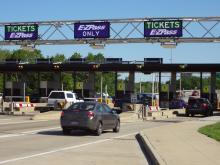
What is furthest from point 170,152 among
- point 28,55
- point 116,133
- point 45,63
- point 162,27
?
point 28,55

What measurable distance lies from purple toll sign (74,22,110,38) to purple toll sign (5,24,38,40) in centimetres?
386

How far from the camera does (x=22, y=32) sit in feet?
161

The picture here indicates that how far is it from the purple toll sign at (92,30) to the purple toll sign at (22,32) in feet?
12.7

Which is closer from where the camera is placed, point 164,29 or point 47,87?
point 164,29

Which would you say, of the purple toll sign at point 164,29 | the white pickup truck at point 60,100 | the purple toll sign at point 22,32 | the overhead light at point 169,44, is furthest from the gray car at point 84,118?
the purple toll sign at point 22,32

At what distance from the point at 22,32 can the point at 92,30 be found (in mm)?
6499

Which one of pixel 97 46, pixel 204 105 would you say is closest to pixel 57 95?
pixel 97 46

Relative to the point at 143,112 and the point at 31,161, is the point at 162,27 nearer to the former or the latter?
the point at 143,112

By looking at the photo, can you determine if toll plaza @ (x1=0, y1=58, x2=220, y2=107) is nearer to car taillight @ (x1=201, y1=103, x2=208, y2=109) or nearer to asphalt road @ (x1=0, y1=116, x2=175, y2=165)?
car taillight @ (x1=201, y1=103, x2=208, y2=109)

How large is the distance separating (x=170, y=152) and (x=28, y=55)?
107889mm

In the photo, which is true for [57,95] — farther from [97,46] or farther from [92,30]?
[92,30]

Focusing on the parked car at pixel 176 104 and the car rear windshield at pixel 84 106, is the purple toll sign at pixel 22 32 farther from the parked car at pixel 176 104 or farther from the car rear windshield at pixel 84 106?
the car rear windshield at pixel 84 106

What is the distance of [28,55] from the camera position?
399 feet

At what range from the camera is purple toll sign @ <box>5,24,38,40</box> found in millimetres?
48688
